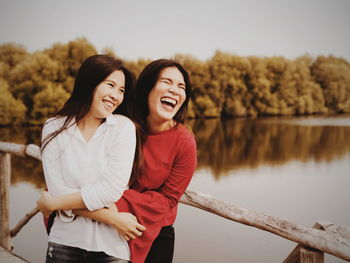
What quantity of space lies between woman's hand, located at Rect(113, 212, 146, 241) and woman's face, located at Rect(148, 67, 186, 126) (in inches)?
21.5

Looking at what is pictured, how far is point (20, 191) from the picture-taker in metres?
11.5

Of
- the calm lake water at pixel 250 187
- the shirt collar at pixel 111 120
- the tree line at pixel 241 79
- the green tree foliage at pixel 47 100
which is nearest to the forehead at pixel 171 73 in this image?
the shirt collar at pixel 111 120

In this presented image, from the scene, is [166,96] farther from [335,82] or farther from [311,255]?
[335,82]

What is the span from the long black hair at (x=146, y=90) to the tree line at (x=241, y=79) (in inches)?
919

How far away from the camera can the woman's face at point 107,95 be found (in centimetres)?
158

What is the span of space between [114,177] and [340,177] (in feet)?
53.4

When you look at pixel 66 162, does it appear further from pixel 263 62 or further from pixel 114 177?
pixel 263 62

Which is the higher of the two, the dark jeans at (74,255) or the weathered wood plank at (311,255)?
the dark jeans at (74,255)

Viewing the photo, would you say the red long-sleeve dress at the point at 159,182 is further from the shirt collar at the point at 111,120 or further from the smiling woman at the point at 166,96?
the shirt collar at the point at 111,120

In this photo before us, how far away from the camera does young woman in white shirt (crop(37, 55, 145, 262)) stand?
1454mm

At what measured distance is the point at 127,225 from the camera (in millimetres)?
1477

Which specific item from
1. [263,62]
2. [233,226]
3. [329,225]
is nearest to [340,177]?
[233,226]

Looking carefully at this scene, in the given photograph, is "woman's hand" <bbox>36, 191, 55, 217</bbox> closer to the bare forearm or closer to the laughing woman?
the bare forearm

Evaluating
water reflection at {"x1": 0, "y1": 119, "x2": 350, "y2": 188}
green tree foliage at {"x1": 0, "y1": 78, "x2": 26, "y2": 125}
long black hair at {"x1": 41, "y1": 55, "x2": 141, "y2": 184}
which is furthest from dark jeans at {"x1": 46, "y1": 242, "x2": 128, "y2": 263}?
green tree foliage at {"x1": 0, "y1": 78, "x2": 26, "y2": 125}
